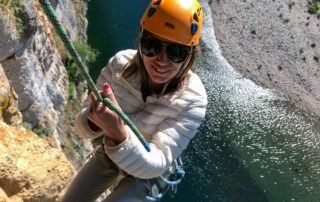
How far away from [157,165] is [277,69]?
20529 millimetres

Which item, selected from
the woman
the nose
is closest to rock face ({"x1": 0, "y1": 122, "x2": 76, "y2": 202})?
the woman

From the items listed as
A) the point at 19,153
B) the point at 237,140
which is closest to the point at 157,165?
the point at 19,153

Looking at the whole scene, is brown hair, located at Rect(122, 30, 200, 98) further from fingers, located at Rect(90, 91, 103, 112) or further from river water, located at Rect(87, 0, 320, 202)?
river water, located at Rect(87, 0, 320, 202)

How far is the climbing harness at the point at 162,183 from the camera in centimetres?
269

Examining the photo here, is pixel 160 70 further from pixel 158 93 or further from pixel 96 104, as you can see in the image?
pixel 96 104

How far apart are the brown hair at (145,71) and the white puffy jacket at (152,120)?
0.14ft

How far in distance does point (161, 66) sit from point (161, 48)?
137 mm

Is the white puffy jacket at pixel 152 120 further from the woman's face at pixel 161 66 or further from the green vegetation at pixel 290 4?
the green vegetation at pixel 290 4

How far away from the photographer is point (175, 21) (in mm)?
2398

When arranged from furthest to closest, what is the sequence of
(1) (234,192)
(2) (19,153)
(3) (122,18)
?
(3) (122,18)
(1) (234,192)
(2) (19,153)

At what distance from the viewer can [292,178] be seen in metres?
14.6

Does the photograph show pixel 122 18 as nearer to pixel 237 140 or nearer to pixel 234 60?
pixel 234 60

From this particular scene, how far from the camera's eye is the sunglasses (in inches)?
91.7

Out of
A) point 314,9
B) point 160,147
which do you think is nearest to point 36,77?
point 160,147
